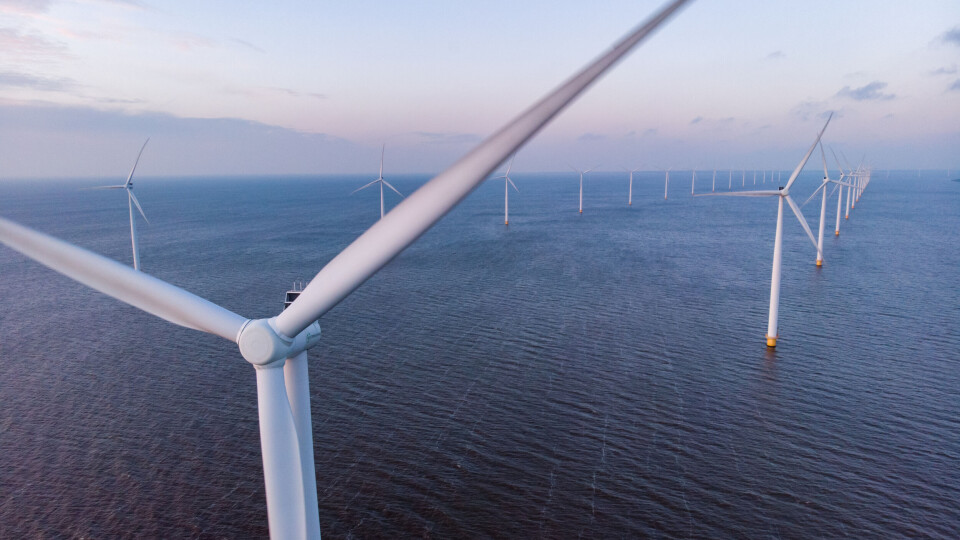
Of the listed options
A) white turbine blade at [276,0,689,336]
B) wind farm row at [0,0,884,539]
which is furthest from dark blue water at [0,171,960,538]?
white turbine blade at [276,0,689,336]

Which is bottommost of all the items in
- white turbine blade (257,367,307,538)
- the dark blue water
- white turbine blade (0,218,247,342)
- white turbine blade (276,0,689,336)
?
the dark blue water

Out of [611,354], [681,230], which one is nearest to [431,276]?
[611,354]

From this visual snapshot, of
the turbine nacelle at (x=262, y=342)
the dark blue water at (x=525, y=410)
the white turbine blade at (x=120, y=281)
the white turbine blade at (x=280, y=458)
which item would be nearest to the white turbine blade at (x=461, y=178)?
the turbine nacelle at (x=262, y=342)

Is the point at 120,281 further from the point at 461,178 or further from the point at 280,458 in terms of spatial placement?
the point at 461,178

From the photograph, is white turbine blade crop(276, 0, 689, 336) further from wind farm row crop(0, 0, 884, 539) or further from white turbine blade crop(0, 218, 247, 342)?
white turbine blade crop(0, 218, 247, 342)

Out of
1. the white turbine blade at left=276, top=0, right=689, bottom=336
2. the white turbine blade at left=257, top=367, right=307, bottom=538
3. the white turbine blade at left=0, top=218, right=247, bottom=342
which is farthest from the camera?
the white turbine blade at left=257, top=367, right=307, bottom=538

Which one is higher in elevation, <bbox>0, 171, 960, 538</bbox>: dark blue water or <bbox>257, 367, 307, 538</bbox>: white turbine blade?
<bbox>257, 367, 307, 538</bbox>: white turbine blade

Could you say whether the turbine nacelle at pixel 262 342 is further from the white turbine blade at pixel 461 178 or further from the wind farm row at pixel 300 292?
the white turbine blade at pixel 461 178
